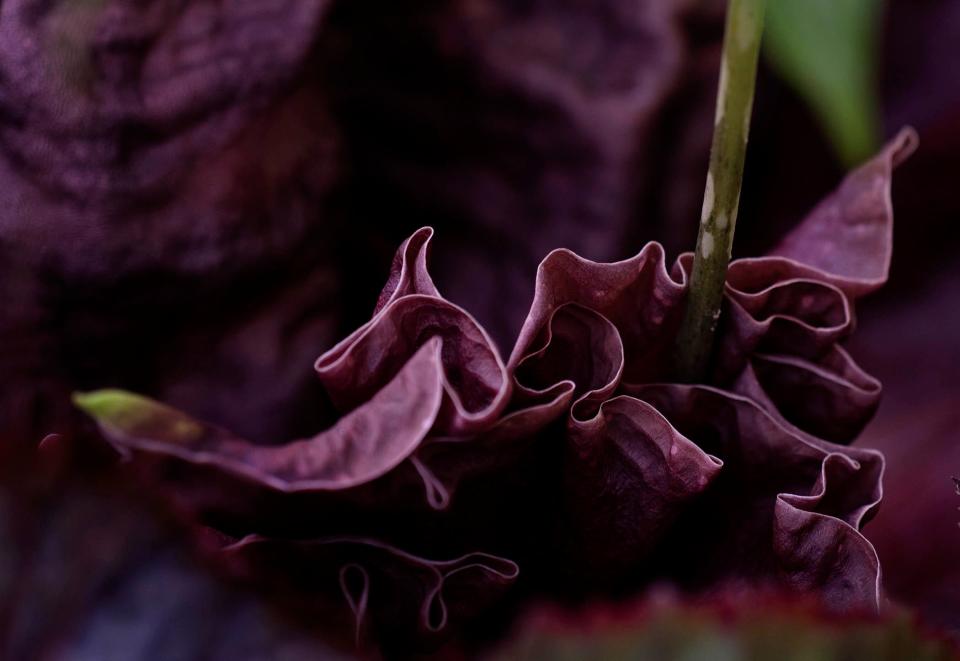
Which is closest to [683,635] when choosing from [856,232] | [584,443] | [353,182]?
[584,443]

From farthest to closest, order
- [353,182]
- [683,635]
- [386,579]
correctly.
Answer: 1. [353,182]
2. [386,579]
3. [683,635]

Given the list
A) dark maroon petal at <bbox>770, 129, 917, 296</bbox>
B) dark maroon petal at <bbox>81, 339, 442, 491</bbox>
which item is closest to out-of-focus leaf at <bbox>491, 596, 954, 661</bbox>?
dark maroon petal at <bbox>81, 339, 442, 491</bbox>

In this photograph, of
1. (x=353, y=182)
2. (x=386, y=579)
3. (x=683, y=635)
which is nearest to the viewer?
(x=683, y=635)

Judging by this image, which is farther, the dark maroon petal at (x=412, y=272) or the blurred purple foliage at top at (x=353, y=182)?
the blurred purple foliage at top at (x=353, y=182)

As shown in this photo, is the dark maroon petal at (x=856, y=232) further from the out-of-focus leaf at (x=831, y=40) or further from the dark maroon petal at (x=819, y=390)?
the out-of-focus leaf at (x=831, y=40)

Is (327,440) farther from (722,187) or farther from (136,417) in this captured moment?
(722,187)

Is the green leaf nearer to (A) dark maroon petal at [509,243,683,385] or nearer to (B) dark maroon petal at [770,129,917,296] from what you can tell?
(A) dark maroon petal at [509,243,683,385]

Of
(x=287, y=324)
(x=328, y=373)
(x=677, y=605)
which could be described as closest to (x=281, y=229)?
(x=287, y=324)

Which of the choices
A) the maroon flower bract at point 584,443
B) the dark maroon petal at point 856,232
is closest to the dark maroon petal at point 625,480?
the maroon flower bract at point 584,443

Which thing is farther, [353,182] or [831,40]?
[353,182]
